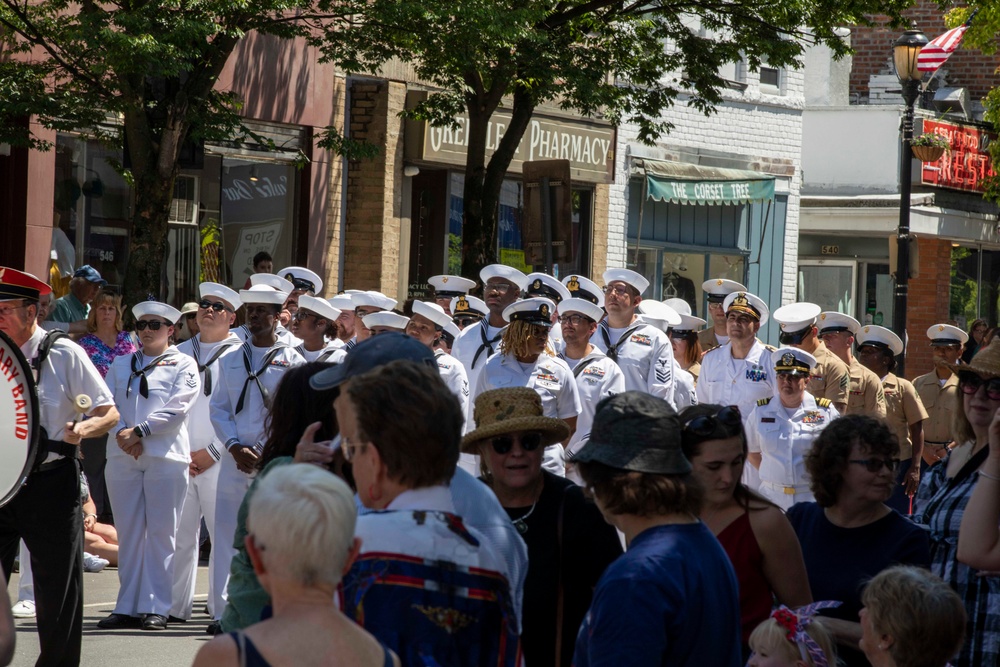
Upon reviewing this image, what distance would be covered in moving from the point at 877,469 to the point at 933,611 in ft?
3.05

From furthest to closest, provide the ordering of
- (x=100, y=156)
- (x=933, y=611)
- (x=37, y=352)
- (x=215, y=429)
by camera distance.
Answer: (x=100, y=156)
(x=215, y=429)
(x=37, y=352)
(x=933, y=611)

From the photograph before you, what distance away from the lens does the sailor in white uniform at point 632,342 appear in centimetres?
1139

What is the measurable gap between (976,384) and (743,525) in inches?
50.1

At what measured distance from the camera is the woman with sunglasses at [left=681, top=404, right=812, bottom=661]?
4.54 meters

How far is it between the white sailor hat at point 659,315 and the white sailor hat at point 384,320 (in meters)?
2.38

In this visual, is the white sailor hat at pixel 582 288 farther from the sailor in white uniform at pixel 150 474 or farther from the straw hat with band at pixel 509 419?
the straw hat with band at pixel 509 419

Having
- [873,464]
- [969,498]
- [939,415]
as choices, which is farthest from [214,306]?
[939,415]

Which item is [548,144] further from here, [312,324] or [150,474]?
[150,474]

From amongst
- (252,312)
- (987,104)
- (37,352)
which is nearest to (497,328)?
(252,312)

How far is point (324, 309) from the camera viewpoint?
35.8 ft

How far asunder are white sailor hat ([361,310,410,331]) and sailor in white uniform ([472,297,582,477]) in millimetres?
1637

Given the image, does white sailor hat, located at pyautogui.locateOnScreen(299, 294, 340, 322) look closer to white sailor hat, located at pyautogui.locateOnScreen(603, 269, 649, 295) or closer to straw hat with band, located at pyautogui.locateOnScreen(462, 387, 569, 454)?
white sailor hat, located at pyautogui.locateOnScreen(603, 269, 649, 295)

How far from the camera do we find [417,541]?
10.6 feet

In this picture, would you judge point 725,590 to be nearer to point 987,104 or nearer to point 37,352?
point 37,352
